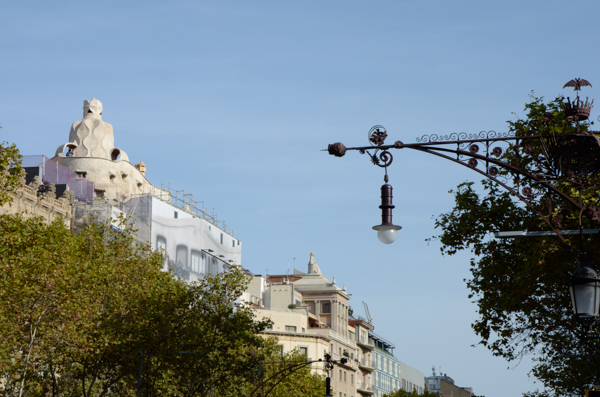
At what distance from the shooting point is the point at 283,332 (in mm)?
84312

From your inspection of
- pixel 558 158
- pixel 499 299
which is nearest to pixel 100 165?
pixel 499 299

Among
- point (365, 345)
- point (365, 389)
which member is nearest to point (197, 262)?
point (365, 345)

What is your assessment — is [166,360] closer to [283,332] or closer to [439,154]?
[439,154]

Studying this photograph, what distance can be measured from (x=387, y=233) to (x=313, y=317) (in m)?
80.7

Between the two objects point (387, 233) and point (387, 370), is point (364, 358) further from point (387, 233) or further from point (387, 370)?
point (387, 233)

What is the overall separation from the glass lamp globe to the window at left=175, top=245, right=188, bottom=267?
62246mm

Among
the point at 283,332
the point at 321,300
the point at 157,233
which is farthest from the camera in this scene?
the point at 321,300

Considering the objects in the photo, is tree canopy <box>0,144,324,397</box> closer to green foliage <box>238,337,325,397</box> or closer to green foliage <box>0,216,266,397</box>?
green foliage <box>0,216,266,397</box>

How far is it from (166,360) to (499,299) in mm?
17289

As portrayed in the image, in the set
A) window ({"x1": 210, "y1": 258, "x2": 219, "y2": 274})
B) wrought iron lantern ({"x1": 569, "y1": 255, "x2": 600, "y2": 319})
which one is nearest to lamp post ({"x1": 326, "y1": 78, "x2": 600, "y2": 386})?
wrought iron lantern ({"x1": 569, "y1": 255, "x2": 600, "y2": 319})

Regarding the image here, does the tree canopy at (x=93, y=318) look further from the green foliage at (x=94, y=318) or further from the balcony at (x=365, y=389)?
the balcony at (x=365, y=389)

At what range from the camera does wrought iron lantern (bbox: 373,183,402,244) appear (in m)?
12.4

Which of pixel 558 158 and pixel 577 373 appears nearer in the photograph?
pixel 558 158

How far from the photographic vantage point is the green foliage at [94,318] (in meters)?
32.1
